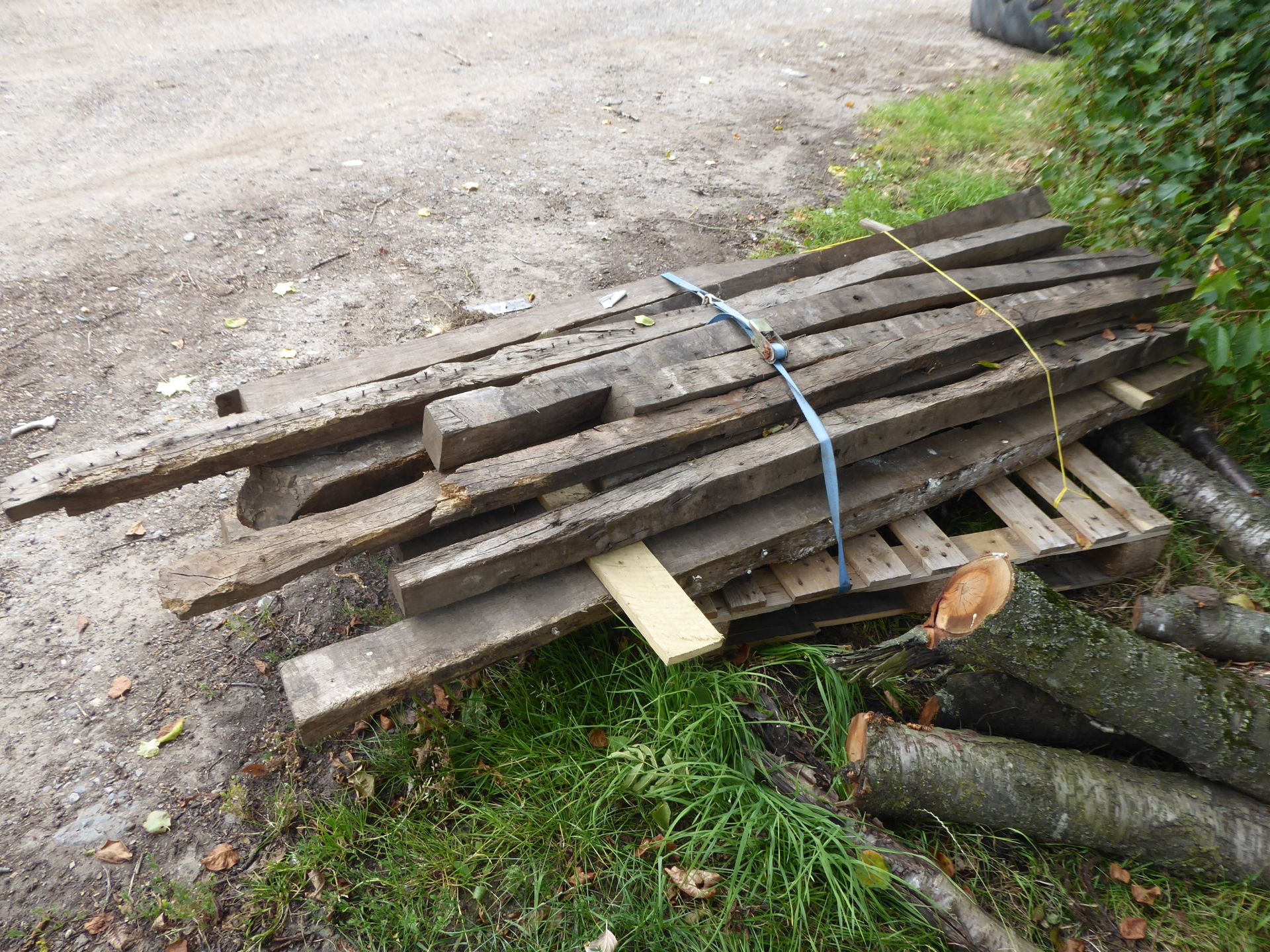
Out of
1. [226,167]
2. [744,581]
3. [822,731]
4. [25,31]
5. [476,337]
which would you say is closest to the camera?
[822,731]

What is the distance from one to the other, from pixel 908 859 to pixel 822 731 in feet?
1.50

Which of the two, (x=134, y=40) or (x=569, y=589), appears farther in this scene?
(x=134, y=40)

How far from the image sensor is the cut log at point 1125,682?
7.41 ft

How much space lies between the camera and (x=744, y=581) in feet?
9.16

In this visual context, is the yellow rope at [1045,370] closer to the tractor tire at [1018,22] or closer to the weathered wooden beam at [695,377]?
the weathered wooden beam at [695,377]

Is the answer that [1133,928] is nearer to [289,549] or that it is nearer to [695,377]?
[695,377]

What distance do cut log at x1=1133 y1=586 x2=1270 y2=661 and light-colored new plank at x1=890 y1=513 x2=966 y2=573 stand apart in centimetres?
60

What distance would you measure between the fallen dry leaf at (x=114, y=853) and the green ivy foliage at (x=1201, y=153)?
408cm

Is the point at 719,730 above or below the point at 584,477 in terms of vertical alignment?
below

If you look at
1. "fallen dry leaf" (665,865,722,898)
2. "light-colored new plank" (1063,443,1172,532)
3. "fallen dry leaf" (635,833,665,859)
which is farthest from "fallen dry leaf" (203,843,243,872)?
"light-colored new plank" (1063,443,1172,532)

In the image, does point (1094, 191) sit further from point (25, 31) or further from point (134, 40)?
point (25, 31)

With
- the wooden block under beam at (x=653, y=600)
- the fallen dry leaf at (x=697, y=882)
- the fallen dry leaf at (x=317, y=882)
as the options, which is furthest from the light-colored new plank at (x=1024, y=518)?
the fallen dry leaf at (x=317, y=882)

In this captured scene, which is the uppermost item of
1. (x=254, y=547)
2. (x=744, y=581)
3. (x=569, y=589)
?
(x=254, y=547)

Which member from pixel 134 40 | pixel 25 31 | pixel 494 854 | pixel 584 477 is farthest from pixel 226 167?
pixel 494 854
